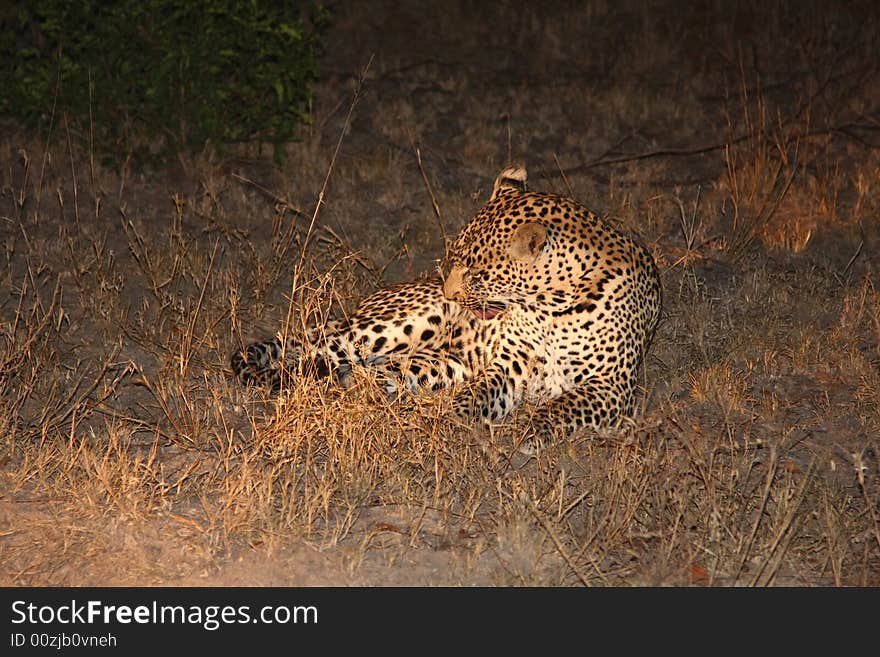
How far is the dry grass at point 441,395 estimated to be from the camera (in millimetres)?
4816

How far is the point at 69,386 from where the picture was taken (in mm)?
6500

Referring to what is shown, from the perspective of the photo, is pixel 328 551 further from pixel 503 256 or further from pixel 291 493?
pixel 503 256

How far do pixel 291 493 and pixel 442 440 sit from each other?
75 cm

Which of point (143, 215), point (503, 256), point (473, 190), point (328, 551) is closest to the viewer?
point (328, 551)

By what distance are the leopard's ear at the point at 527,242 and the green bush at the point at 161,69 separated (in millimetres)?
3800

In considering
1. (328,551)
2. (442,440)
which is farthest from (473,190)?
(328,551)

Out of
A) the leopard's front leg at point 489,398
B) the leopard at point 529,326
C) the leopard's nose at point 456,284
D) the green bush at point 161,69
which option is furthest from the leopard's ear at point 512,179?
the green bush at point 161,69

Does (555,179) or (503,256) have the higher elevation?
(503,256)

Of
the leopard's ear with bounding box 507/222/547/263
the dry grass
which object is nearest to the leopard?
the leopard's ear with bounding box 507/222/547/263

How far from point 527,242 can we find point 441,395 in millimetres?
898

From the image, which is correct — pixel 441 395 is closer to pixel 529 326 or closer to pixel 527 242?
pixel 527 242

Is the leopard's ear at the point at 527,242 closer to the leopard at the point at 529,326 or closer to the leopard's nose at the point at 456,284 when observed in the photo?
the leopard at the point at 529,326

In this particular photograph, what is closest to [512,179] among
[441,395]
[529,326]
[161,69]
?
[529,326]

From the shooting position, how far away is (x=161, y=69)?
366 inches
